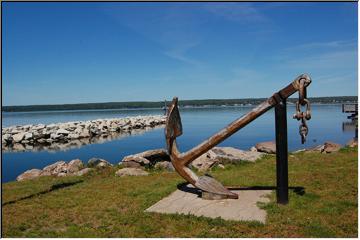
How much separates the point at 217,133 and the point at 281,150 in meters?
1.22

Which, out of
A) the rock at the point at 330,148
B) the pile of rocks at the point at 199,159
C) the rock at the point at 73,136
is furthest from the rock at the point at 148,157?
the rock at the point at 73,136

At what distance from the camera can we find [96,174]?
12.2 meters

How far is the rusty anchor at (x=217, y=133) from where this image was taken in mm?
7066

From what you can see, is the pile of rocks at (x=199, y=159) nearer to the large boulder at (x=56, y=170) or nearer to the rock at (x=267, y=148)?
the rock at (x=267, y=148)


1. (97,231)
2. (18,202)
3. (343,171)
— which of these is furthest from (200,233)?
(343,171)

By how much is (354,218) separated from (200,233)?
2.58 meters

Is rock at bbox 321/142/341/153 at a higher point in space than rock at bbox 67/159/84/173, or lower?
higher

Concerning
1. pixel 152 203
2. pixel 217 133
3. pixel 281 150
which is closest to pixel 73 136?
pixel 152 203

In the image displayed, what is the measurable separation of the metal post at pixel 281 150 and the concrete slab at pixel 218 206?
16.6 inches

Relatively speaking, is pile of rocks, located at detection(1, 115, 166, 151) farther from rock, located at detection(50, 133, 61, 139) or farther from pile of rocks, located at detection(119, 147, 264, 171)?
pile of rocks, located at detection(119, 147, 264, 171)

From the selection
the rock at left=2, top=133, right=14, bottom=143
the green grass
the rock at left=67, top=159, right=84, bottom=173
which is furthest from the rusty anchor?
the rock at left=2, top=133, right=14, bottom=143

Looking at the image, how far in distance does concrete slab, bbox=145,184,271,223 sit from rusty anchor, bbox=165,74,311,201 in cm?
25

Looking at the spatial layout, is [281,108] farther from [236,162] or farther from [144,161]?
[144,161]

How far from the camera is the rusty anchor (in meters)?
7.07
